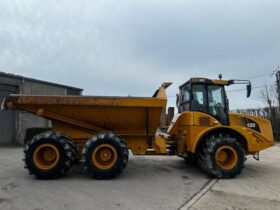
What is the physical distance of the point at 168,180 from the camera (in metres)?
10.0

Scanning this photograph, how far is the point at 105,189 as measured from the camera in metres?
8.84

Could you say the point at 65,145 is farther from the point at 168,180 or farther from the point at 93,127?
the point at 168,180

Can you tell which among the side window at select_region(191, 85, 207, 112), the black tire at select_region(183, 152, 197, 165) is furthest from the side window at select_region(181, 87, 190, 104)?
the black tire at select_region(183, 152, 197, 165)

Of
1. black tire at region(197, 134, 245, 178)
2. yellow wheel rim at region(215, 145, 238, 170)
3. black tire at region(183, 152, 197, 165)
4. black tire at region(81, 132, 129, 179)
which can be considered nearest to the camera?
black tire at region(81, 132, 129, 179)

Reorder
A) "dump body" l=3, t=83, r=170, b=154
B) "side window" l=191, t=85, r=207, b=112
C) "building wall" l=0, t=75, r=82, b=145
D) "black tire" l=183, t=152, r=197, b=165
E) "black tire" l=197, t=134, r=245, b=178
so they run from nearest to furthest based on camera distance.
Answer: "dump body" l=3, t=83, r=170, b=154 → "black tire" l=197, t=134, r=245, b=178 → "side window" l=191, t=85, r=207, b=112 → "black tire" l=183, t=152, r=197, b=165 → "building wall" l=0, t=75, r=82, b=145

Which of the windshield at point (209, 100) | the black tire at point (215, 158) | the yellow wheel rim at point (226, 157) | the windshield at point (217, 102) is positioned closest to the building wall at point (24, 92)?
the windshield at point (209, 100)

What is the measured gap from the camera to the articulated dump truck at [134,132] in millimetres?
10000

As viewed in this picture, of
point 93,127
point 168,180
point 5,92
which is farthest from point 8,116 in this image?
point 168,180

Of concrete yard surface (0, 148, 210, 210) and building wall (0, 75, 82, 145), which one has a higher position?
building wall (0, 75, 82, 145)

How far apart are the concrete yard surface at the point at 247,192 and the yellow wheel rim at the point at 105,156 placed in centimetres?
256

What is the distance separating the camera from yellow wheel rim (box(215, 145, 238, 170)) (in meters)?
10.8

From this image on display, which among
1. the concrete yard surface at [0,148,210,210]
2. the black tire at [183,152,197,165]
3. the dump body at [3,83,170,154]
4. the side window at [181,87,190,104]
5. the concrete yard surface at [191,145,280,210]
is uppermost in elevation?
the side window at [181,87,190,104]

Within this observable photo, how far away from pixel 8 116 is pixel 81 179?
1425cm

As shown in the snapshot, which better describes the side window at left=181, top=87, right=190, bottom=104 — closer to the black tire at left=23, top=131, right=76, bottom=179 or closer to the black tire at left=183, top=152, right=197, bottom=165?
the black tire at left=183, top=152, right=197, bottom=165
